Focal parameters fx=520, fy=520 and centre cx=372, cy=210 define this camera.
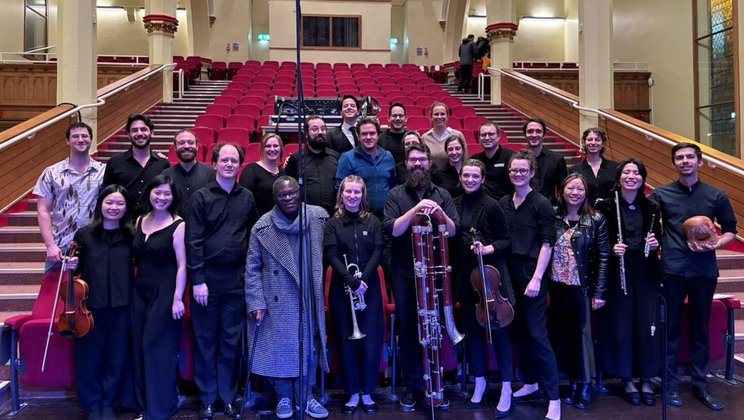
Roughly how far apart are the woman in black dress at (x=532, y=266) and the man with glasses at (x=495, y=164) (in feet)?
1.53

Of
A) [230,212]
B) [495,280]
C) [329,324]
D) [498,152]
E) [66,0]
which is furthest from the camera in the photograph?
[66,0]

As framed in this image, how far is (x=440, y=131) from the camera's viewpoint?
3.56 m

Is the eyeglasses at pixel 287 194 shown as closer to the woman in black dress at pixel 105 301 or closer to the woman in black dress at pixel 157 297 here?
the woman in black dress at pixel 157 297

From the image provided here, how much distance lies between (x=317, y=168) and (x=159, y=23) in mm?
7378

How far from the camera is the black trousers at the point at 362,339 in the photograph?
107 inches

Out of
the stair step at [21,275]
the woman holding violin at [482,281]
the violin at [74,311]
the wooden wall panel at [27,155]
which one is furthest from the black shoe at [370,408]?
the wooden wall panel at [27,155]

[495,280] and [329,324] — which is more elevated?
[495,280]

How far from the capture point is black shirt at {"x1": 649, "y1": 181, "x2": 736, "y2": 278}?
9.07 feet

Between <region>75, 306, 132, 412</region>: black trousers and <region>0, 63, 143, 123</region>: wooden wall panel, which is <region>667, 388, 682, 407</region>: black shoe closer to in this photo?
<region>75, 306, 132, 412</region>: black trousers

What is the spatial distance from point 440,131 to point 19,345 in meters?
2.76

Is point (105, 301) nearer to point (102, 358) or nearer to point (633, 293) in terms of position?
point (102, 358)

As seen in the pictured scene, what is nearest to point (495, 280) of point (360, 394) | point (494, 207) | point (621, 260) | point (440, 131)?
point (494, 207)

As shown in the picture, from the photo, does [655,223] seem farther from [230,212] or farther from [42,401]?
[42,401]

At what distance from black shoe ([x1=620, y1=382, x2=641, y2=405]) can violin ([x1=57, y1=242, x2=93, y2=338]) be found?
2750 mm
